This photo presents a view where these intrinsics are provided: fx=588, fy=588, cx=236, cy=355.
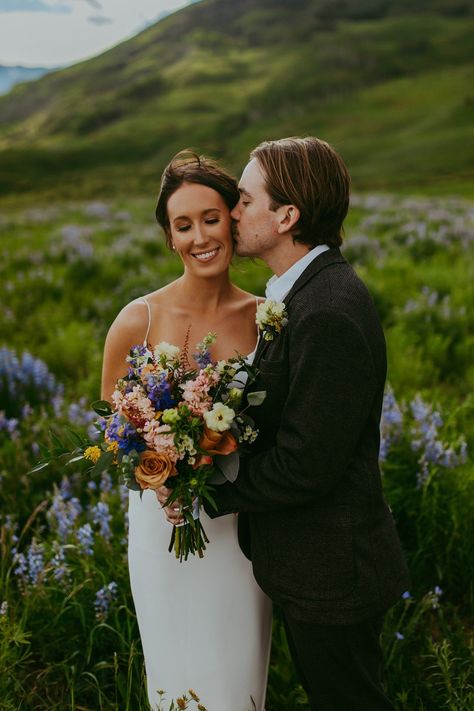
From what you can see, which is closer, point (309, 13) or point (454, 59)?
point (454, 59)

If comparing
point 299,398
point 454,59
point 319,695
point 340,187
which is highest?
point 454,59

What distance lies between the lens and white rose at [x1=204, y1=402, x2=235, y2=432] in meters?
1.81

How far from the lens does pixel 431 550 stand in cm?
347

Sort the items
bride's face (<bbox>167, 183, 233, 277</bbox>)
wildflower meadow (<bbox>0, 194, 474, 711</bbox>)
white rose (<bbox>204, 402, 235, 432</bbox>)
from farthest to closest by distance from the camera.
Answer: wildflower meadow (<bbox>0, 194, 474, 711</bbox>) → bride's face (<bbox>167, 183, 233, 277</bbox>) → white rose (<bbox>204, 402, 235, 432</bbox>)

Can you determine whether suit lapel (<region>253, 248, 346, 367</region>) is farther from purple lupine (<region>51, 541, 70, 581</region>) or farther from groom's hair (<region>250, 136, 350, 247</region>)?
purple lupine (<region>51, 541, 70, 581</region>)

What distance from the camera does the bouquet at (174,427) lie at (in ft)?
6.04

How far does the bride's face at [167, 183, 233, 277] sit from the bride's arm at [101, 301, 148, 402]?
35cm

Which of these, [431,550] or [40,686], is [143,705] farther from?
[431,550]

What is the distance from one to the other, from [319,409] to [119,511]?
215 centimetres

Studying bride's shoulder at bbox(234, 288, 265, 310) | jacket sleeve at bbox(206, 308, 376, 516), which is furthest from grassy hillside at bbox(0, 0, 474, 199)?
jacket sleeve at bbox(206, 308, 376, 516)

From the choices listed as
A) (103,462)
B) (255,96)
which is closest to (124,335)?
(103,462)

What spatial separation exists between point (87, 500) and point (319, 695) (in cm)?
246

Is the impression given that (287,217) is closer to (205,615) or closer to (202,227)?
(202,227)

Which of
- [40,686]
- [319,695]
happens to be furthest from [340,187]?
[40,686]
